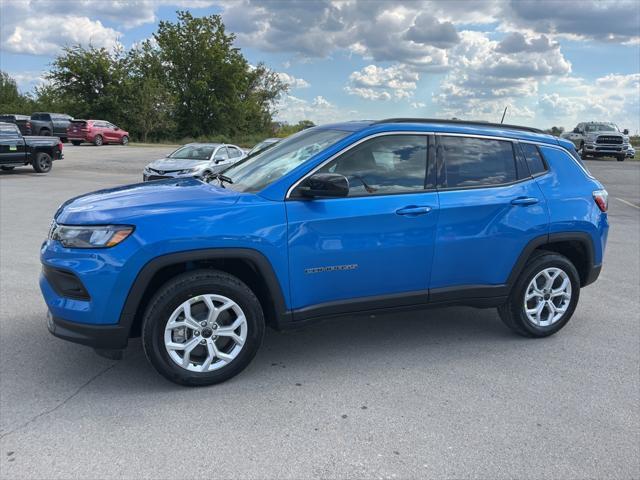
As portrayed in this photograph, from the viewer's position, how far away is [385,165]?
13.1 ft

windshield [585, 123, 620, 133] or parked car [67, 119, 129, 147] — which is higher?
windshield [585, 123, 620, 133]

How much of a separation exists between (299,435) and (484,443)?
1.03 m

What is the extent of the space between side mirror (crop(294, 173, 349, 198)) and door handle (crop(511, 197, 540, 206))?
149 centimetres

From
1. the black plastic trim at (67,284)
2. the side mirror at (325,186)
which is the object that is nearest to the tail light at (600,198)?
the side mirror at (325,186)

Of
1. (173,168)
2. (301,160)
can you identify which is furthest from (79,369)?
(173,168)

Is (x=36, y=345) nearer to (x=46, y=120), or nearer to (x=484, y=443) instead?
(x=484, y=443)

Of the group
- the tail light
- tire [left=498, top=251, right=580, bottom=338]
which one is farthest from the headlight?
the tail light

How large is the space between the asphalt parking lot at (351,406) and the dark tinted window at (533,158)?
1429mm

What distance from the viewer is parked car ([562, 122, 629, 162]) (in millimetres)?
31359

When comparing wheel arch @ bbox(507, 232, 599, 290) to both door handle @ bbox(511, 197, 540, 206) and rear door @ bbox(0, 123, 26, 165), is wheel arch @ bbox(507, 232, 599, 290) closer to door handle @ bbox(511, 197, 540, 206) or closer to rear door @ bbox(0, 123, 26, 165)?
door handle @ bbox(511, 197, 540, 206)

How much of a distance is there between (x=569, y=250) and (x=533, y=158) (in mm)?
935

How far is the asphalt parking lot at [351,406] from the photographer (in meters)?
2.85

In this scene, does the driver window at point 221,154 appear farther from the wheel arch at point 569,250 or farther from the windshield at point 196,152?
the wheel arch at point 569,250

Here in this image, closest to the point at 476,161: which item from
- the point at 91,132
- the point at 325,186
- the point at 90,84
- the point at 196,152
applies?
the point at 325,186
